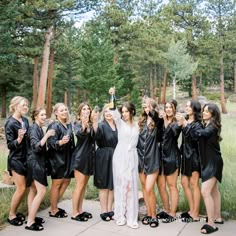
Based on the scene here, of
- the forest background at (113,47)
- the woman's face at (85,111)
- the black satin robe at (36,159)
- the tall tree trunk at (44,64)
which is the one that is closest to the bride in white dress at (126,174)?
the woman's face at (85,111)

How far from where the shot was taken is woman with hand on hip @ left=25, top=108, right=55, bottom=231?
461 centimetres

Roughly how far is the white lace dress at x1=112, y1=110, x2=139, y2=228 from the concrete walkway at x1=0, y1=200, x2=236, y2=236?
0.57 ft

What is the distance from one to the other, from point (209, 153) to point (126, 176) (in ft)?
3.72

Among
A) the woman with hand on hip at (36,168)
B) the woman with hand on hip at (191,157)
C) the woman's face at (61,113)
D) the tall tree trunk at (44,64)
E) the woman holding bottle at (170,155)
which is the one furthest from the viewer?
the tall tree trunk at (44,64)

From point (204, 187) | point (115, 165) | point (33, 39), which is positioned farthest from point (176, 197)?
point (33, 39)

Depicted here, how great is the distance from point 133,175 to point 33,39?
679 inches

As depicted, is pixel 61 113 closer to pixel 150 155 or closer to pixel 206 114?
pixel 150 155

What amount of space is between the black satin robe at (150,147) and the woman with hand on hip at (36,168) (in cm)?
122

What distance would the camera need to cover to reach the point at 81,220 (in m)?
4.98

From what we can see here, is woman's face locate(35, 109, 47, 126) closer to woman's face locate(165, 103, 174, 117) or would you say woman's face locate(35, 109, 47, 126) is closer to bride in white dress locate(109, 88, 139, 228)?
bride in white dress locate(109, 88, 139, 228)

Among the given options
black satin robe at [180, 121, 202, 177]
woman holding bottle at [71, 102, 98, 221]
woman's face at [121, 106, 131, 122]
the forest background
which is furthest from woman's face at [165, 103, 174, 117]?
the forest background

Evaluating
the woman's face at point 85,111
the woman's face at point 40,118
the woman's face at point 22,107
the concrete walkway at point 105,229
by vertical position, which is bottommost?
the concrete walkway at point 105,229

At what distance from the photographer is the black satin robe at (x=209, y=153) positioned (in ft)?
14.9

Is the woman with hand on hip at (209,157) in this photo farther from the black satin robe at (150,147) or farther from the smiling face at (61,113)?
the smiling face at (61,113)
